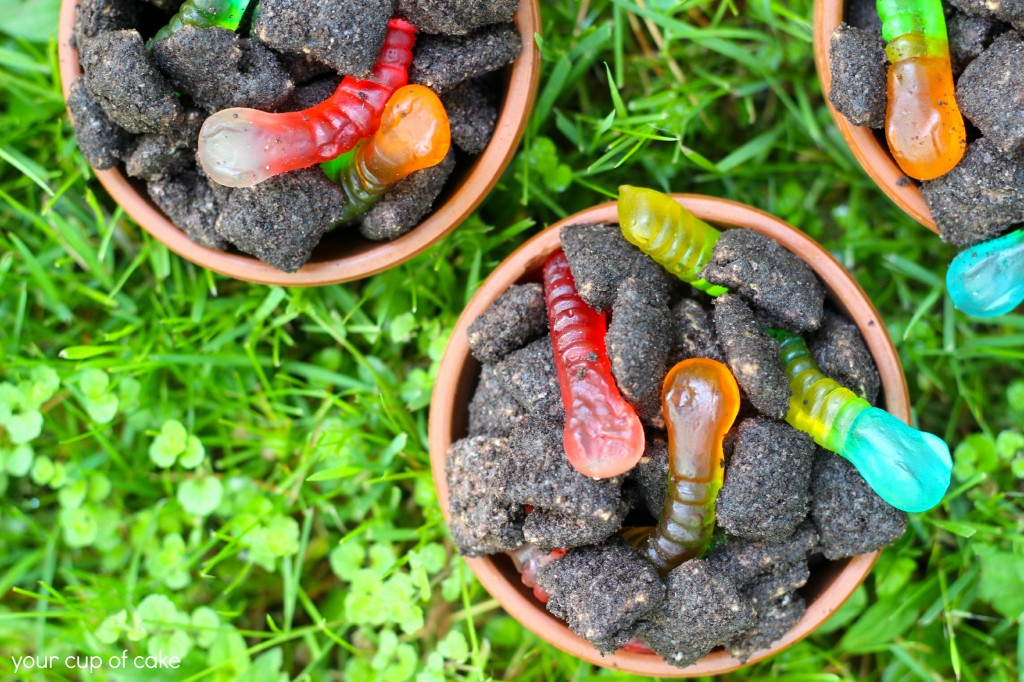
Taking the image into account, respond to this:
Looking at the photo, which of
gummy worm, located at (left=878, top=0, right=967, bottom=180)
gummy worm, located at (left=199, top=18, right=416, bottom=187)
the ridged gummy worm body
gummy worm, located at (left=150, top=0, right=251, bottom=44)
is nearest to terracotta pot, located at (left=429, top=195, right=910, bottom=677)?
the ridged gummy worm body

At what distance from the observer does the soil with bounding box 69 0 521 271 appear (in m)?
1.55

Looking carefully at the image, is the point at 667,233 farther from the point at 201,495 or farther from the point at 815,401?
the point at 201,495

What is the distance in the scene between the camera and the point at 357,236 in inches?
72.8

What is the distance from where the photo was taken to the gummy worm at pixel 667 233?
1.57 m

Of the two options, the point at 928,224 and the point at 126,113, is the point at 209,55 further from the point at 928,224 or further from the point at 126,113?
the point at 928,224

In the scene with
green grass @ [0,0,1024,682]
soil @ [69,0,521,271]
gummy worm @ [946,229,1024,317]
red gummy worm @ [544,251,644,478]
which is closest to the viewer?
red gummy worm @ [544,251,644,478]

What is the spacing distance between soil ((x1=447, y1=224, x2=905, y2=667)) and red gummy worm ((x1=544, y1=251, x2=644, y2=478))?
4 centimetres

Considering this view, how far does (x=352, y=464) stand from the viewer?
205cm

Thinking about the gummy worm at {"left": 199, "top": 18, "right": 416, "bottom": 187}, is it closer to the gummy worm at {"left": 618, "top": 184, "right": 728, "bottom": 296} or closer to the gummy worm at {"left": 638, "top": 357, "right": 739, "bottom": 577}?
the gummy worm at {"left": 618, "top": 184, "right": 728, "bottom": 296}

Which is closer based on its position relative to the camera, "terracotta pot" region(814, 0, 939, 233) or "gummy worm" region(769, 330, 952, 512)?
"gummy worm" region(769, 330, 952, 512)

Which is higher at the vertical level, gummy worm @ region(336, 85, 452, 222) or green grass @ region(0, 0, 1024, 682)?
gummy worm @ region(336, 85, 452, 222)

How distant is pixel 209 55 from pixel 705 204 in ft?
3.04

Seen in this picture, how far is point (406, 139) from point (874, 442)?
925mm

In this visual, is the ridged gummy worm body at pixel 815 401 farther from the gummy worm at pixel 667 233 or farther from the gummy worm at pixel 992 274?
the gummy worm at pixel 992 274
